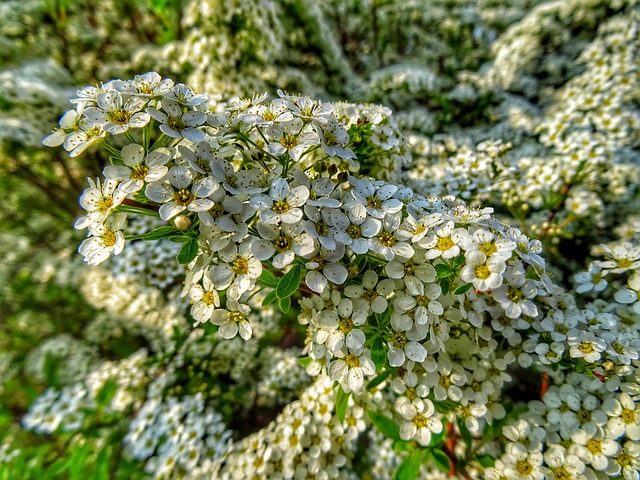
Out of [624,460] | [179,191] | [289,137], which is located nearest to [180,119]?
[179,191]

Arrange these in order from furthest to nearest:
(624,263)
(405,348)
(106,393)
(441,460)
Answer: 1. (106,393)
2. (441,460)
3. (624,263)
4. (405,348)

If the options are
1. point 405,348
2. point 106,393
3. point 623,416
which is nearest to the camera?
point 405,348

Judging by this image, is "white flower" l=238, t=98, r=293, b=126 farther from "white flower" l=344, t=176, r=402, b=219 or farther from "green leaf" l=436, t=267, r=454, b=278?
"green leaf" l=436, t=267, r=454, b=278

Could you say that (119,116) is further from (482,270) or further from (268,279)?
(482,270)

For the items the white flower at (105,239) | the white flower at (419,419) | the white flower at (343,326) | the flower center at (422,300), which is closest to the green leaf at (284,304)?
the white flower at (343,326)

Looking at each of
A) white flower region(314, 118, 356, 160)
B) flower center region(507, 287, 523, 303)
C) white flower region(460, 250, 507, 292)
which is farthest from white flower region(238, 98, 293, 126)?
flower center region(507, 287, 523, 303)

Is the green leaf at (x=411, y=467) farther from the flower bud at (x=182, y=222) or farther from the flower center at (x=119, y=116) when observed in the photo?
the flower center at (x=119, y=116)
